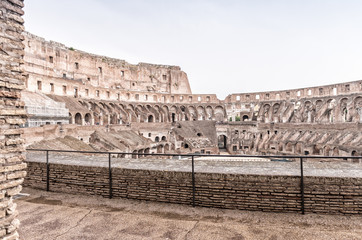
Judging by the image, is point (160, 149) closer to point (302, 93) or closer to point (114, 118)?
point (114, 118)

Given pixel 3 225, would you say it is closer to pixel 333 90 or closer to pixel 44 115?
pixel 44 115

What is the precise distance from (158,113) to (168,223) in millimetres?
37569

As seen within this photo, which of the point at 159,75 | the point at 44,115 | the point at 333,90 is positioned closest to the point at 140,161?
the point at 44,115

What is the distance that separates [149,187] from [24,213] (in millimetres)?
2653

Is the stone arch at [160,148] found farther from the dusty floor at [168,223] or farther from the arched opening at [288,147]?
the dusty floor at [168,223]

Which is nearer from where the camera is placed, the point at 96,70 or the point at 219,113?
the point at 96,70

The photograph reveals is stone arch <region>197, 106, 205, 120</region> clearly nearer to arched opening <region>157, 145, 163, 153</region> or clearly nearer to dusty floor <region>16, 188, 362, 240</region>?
arched opening <region>157, 145, 163, 153</region>

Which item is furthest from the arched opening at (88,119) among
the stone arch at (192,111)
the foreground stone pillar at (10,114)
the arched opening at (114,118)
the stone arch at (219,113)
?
the foreground stone pillar at (10,114)

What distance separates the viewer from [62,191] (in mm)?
5586

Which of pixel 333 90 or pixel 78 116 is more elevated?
pixel 333 90

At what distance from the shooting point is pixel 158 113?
135 feet

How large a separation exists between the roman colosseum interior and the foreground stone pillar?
1304 cm

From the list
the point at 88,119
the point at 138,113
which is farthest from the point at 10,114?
the point at 138,113

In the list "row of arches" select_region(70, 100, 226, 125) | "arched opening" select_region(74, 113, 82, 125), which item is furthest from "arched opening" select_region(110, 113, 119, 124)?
"arched opening" select_region(74, 113, 82, 125)
